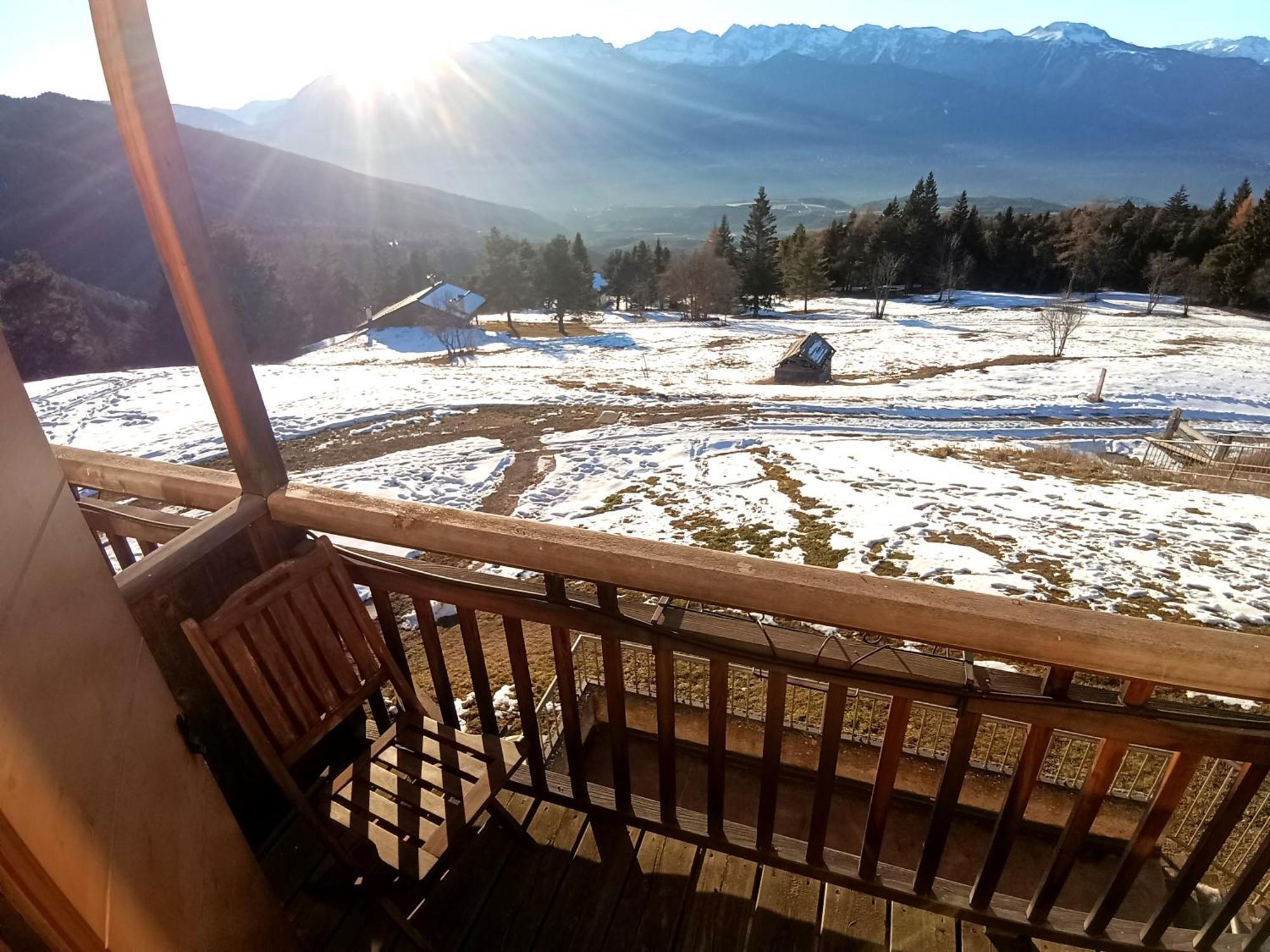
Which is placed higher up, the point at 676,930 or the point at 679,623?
the point at 679,623

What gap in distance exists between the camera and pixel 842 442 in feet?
41.8

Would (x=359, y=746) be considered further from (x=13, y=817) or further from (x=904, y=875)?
(x=904, y=875)

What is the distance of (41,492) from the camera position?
3.00 ft

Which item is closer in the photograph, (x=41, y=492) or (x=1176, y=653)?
(x=41, y=492)

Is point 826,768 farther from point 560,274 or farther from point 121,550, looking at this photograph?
point 560,274

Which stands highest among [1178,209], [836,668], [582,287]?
[836,668]

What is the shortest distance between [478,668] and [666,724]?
0.62 m

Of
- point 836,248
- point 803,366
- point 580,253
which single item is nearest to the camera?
point 803,366

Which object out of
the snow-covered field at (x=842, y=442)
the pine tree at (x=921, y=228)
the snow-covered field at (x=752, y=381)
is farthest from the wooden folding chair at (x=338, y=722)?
the pine tree at (x=921, y=228)

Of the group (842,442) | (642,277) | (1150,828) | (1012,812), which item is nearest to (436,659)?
(1012,812)

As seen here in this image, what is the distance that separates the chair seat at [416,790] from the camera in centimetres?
171

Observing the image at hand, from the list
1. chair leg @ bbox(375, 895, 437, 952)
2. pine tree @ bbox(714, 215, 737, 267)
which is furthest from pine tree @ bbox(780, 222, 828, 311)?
chair leg @ bbox(375, 895, 437, 952)

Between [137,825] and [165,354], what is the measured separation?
32141mm

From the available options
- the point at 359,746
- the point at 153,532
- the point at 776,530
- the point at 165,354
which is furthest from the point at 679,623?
the point at 165,354
